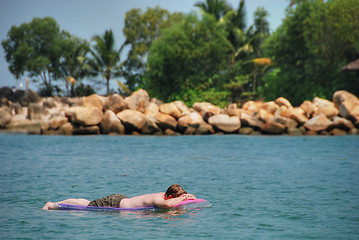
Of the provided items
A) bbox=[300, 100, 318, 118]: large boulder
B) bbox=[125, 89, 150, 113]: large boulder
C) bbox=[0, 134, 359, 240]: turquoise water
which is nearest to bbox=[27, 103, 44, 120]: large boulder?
bbox=[125, 89, 150, 113]: large boulder

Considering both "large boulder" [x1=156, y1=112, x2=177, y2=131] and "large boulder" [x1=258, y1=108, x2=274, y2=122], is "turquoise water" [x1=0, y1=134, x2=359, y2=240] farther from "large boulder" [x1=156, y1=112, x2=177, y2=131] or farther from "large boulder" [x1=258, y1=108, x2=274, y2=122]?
"large boulder" [x1=156, y1=112, x2=177, y2=131]

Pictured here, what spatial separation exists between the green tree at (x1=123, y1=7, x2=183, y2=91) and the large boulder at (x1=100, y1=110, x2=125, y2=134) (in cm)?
1882

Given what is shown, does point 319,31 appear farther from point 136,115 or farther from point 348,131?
point 136,115

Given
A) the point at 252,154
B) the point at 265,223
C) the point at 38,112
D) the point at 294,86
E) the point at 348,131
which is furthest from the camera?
the point at 294,86

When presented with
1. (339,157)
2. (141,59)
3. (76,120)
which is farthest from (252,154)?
(141,59)

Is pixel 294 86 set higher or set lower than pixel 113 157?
higher

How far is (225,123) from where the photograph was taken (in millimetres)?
29391

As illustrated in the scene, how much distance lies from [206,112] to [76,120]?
832 centimetres

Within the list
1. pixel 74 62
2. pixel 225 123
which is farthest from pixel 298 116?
pixel 74 62

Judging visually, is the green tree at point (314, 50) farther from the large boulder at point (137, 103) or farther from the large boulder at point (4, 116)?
the large boulder at point (4, 116)

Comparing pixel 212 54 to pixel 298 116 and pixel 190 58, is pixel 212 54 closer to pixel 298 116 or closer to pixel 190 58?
pixel 190 58

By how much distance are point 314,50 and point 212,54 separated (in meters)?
8.79

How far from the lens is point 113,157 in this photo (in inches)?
690

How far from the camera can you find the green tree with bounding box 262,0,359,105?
33.9 metres
